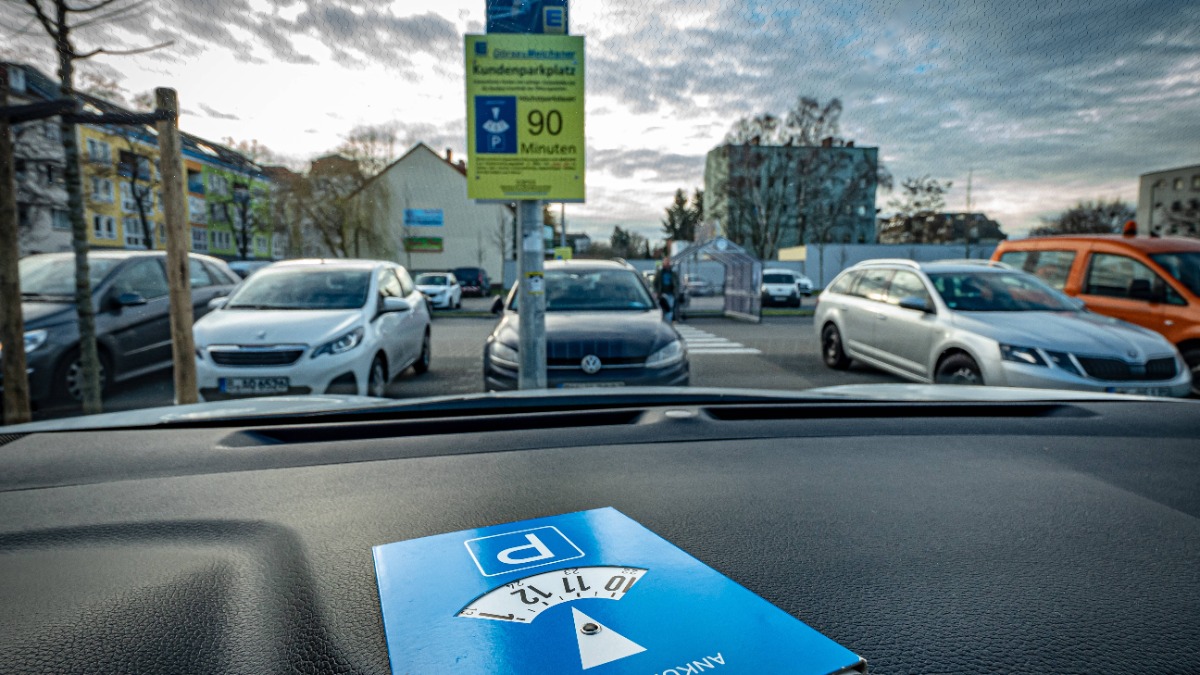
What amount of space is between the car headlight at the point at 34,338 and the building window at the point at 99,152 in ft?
4.36

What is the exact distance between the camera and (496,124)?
434 cm

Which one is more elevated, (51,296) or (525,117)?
(525,117)

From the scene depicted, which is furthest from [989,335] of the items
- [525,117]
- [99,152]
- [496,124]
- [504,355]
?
[99,152]

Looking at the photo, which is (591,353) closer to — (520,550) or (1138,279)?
(520,550)

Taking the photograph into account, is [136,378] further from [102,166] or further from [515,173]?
[515,173]

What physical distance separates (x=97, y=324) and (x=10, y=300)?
36cm

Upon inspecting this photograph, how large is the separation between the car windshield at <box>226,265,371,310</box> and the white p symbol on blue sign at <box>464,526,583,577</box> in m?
5.08

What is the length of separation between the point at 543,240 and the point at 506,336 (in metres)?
0.82

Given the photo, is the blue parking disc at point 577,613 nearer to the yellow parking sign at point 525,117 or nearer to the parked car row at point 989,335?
the yellow parking sign at point 525,117

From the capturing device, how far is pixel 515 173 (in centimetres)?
453

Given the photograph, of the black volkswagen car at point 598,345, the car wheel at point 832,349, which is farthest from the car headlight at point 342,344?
the car wheel at point 832,349

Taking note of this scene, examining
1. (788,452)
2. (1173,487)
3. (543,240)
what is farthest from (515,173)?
(1173,487)

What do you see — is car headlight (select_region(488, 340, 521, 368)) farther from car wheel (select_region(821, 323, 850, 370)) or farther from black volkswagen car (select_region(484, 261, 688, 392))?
car wheel (select_region(821, 323, 850, 370))

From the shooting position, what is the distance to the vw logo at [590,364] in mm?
4422
